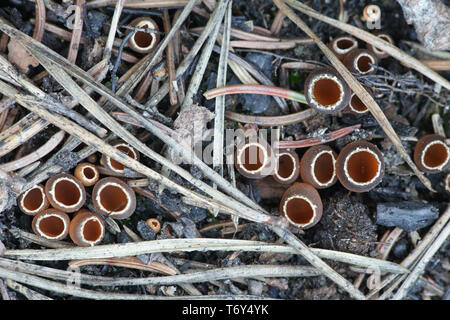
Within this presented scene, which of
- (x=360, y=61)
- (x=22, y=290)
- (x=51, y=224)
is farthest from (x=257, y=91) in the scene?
(x=22, y=290)

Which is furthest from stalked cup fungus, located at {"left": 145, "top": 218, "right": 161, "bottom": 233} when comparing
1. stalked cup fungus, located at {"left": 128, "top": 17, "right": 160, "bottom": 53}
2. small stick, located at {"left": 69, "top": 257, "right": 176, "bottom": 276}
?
stalked cup fungus, located at {"left": 128, "top": 17, "right": 160, "bottom": 53}

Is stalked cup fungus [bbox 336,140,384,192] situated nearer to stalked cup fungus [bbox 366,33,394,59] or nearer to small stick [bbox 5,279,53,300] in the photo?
stalked cup fungus [bbox 366,33,394,59]

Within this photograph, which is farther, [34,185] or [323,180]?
[323,180]

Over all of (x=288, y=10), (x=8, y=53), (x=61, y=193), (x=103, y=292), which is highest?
(x=288, y=10)

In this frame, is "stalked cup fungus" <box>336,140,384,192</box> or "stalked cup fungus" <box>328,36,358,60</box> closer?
"stalked cup fungus" <box>336,140,384,192</box>

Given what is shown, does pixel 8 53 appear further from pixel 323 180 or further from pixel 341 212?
pixel 341 212

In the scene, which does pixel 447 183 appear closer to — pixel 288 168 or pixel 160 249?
pixel 288 168

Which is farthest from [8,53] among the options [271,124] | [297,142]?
[297,142]
